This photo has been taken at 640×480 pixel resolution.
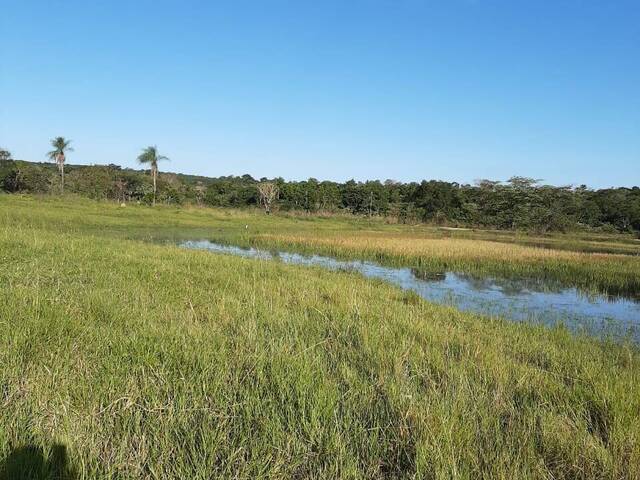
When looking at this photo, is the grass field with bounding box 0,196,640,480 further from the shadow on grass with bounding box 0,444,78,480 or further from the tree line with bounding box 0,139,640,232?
the tree line with bounding box 0,139,640,232

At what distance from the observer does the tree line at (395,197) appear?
53562 mm

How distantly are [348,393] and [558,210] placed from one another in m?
56.6

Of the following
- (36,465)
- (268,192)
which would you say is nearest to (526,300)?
(36,465)

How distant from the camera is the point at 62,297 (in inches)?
227

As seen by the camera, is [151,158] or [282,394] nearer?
[282,394]

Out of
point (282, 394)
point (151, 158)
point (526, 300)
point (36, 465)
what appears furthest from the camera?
point (151, 158)

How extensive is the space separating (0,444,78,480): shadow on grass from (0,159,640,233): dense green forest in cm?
5115

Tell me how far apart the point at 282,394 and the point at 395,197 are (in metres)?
63.3

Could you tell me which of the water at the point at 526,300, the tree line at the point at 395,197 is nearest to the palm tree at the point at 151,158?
the tree line at the point at 395,197

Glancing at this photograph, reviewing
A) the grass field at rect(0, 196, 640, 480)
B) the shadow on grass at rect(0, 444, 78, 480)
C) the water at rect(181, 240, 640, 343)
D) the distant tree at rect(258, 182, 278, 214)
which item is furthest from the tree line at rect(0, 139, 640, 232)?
the shadow on grass at rect(0, 444, 78, 480)

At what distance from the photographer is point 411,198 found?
64.4m

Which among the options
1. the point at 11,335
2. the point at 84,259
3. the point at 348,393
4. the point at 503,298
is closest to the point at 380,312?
the point at 348,393

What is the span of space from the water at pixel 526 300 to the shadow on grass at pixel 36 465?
357 inches

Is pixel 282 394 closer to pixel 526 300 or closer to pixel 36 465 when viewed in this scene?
pixel 36 465
